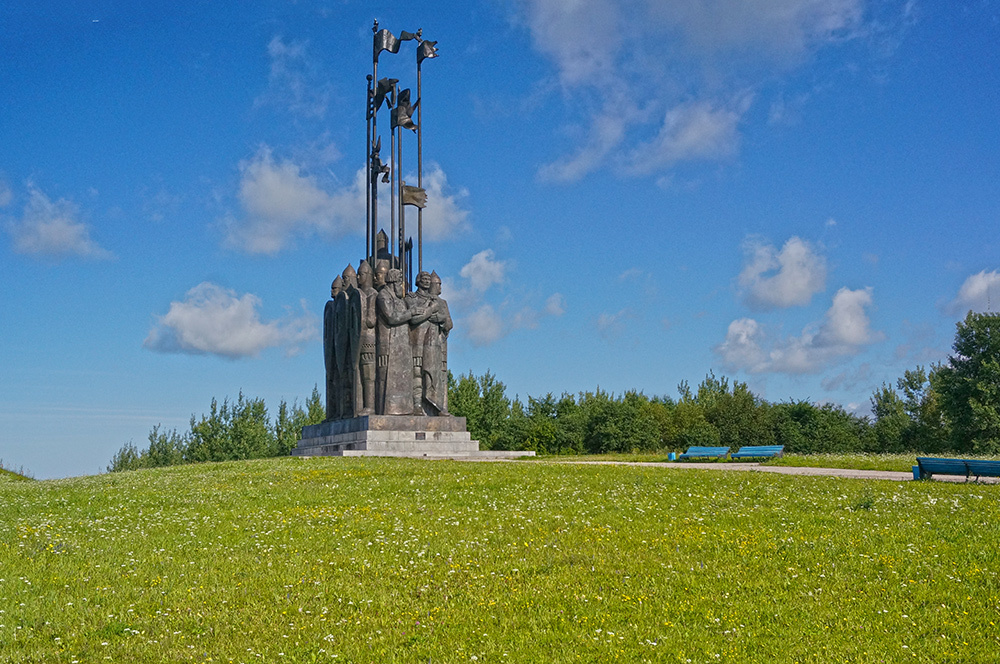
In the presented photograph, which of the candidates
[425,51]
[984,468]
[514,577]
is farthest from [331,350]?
[514,577]

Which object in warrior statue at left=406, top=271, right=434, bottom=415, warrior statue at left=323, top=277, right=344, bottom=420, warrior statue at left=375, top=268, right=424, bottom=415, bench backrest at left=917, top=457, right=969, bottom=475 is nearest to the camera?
bench backrest at left=917, top=457, right=969, bottom=475

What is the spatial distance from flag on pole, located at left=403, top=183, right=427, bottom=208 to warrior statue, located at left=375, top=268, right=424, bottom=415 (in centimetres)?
510

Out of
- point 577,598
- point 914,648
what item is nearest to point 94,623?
point 577,598

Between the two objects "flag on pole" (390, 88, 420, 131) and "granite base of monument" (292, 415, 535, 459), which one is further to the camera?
"flag on pole" (390, 88, 420, 131)

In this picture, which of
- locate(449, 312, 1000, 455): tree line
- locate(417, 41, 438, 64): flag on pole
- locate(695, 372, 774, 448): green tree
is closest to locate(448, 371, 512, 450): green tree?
locate(449, 312, 1000, 455): tree line

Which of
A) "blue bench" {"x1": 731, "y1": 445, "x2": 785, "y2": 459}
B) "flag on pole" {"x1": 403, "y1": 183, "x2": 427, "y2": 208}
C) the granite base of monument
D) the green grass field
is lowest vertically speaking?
the green grass field

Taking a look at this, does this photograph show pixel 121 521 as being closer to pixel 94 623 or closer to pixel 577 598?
pixel 94 623

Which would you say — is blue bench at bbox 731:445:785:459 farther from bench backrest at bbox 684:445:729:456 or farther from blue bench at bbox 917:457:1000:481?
blue bench at bbox 917:457:1000:481

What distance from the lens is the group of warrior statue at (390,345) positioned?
110 ft

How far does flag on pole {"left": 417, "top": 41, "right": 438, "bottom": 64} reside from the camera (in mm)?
38812

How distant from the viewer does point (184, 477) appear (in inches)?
879

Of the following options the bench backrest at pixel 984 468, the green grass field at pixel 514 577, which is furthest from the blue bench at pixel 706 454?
the green grass field at pixel 514 577

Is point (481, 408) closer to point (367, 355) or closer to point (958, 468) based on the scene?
point (367, 355)

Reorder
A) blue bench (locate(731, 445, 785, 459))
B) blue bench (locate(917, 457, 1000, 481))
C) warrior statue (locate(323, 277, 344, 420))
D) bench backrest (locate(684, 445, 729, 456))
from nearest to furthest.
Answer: blue bench (locate(917, 457, 1000, 481))
blue bench (locate(731, 445, 785, 459))
bench backrest (locate(684, 445, 729, 456))
warrior statue (locate(323, 277, 344, 420))
